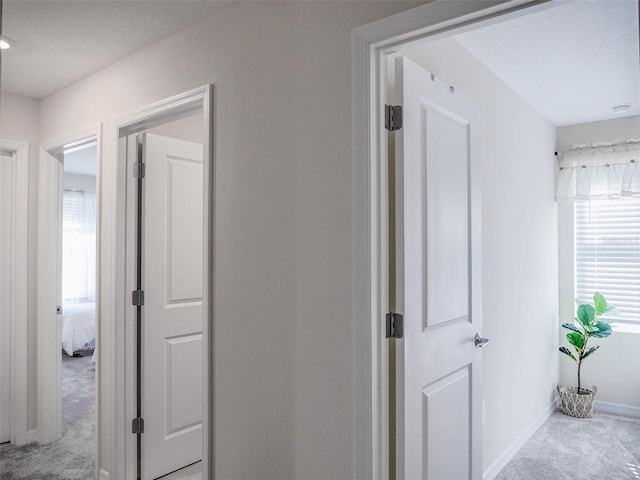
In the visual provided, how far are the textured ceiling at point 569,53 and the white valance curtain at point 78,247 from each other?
20.6 ft

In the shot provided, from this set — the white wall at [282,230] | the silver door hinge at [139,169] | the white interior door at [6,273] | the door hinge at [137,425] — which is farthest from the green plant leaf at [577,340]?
the white interior door at [6,273]

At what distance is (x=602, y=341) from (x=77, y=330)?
5868 millimetres

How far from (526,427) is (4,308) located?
3.83 m

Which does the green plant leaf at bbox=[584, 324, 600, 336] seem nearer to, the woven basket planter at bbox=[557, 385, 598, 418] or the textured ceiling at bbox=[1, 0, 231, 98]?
the woven basket planter at bbox=[557, 385, 598, 418]

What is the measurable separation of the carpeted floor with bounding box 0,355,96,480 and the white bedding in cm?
183

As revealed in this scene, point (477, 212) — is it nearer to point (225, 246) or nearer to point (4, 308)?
point (225, 246)

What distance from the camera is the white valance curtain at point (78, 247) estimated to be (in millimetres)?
6867

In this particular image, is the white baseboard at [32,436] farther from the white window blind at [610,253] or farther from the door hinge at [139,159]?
the white window blind at [610,253]

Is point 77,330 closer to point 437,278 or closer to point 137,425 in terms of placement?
point 137,425

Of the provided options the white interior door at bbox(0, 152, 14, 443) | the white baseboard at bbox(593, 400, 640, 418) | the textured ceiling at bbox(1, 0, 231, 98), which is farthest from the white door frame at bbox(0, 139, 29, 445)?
the white baseboard at bbox(593, 400, 640, 418)

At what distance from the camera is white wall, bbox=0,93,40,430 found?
331 cm

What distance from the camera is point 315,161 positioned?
1.79m

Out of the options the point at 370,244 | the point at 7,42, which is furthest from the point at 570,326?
the point at 7,42

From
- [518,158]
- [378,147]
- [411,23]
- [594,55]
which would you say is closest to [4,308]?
[378,147]
